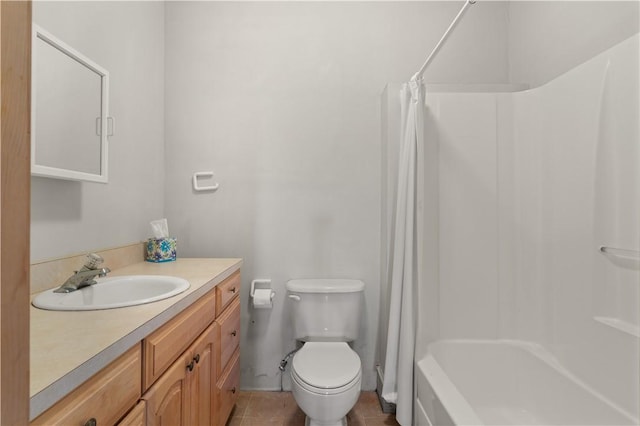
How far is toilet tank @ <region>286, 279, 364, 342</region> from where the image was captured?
1.89 metres

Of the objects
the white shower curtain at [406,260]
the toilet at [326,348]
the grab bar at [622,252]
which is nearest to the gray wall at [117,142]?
the toilet at [326,348]

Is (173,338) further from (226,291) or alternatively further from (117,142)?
(117,142)

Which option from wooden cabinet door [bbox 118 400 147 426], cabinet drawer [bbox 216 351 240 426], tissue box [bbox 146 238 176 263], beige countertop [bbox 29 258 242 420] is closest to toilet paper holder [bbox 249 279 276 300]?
cabinet drawer [bbox 216 351 240 426]

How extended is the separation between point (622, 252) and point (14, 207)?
69.3 inches

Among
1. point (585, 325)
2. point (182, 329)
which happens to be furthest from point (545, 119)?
point (182, 329)

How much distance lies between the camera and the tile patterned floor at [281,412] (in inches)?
69.8

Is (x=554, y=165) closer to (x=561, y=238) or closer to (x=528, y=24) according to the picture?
(x=561, y=238)

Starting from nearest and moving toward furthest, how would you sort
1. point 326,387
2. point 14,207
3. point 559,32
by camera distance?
point 14,207
point 326,387
point 559,32

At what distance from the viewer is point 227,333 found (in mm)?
1622

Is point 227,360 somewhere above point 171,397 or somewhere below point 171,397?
below

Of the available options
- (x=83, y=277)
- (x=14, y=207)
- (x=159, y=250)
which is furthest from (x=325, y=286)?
(x=14, y=207)

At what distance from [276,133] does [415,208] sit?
1018 millimetres

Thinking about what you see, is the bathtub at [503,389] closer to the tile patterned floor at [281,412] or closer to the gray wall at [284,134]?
the tile patterned floor at [281,412]

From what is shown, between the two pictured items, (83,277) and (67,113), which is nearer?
(83,277)
